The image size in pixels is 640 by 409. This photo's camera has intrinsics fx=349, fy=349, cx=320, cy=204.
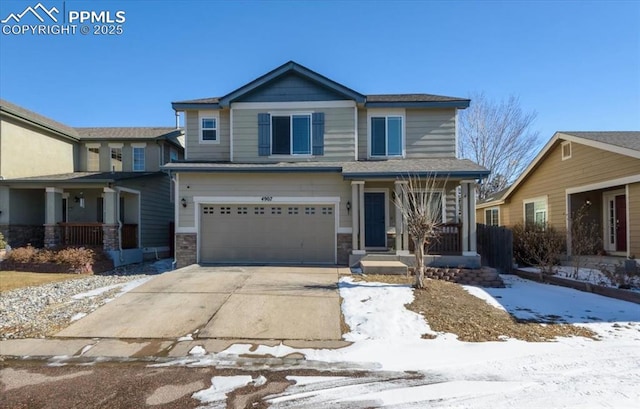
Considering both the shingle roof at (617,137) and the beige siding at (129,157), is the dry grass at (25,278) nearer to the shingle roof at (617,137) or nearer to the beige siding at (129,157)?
the beige siding at (129,157)

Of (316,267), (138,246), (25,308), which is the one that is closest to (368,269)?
(316,267)

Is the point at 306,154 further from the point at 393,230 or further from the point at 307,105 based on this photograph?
the point at 393,230

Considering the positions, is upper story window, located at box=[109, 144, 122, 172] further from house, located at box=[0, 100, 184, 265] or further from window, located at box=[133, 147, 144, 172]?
window, located at box=[133, 147, 144, 172]

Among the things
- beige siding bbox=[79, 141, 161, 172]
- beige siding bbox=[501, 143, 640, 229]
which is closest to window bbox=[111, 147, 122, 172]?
beige siding bbox=[79, 141, 161, 172]

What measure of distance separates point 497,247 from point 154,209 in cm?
1467

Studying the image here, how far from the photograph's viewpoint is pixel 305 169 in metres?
11.5

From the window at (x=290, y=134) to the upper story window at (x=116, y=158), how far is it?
31.7 ft

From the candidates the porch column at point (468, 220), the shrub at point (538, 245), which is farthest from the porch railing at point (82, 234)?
the shrub at point (538, 245)

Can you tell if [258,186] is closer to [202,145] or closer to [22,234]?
[202,145]

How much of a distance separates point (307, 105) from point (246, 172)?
3.34 metres

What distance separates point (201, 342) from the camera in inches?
211

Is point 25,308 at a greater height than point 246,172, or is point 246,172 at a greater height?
point 246,172

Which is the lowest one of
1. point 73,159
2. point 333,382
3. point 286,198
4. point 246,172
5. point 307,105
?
point 333,382

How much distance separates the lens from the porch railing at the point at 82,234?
45.4 ft
